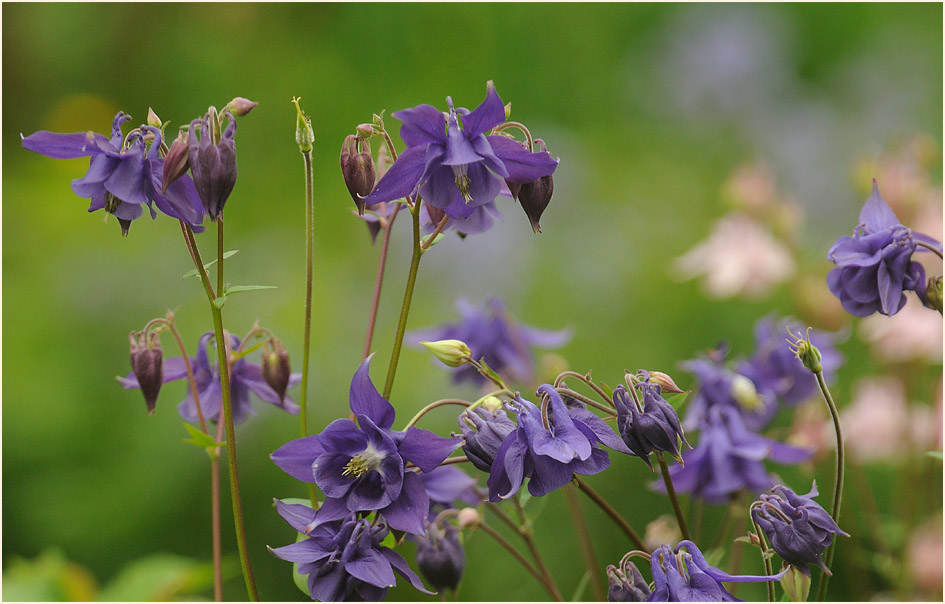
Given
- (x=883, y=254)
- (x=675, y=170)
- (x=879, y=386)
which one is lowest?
(x=879, y=386)

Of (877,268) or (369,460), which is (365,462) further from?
(877,268)

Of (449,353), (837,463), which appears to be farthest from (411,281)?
(837,463)

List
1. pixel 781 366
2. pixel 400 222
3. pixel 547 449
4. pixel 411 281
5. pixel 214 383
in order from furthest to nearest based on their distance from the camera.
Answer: pixel 400 222 → pixel 781 366 → pixel 214 383 → pixel 411 281 → pixel 547 449

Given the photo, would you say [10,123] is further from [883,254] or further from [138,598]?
[883,254]

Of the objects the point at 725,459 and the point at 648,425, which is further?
the point at 725,459

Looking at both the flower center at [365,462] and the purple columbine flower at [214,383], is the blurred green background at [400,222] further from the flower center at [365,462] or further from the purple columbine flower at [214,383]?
the flower center at [365,462]

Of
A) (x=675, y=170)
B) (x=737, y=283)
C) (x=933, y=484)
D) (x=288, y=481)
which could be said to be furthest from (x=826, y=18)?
(x=288, y=481)

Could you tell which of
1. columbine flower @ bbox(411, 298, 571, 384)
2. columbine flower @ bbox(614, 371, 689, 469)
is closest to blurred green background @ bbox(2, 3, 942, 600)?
columbine flower @ bbox(411, 298, 571, 384)

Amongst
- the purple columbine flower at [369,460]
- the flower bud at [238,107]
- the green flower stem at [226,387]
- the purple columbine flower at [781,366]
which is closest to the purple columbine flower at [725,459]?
the purple columbine flower at [781,366]
